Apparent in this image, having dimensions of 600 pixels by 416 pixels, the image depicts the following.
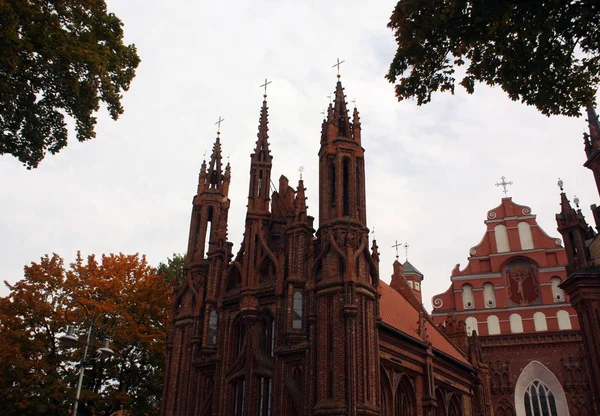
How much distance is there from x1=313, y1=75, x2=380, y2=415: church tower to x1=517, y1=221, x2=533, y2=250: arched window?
17286 mm

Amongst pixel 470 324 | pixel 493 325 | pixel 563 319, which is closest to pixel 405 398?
pixel 493 325

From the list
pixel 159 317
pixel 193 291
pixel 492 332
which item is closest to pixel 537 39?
pixel 193 291

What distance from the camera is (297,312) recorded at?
67.4ft

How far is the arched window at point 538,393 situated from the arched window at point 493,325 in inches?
104

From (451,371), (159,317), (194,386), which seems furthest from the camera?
(159,317)

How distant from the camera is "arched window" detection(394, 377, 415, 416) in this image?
23.2 metres

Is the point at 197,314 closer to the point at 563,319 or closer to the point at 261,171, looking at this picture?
the point at 261,171

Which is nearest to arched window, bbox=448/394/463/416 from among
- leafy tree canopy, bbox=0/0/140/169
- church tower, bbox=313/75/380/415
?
church tower, bbox=313/75/380/415

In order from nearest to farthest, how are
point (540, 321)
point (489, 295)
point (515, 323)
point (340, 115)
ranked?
point (340, 115), point (540, 321), point (515, 323), point (489, 295)

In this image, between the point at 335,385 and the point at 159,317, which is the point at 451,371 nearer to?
the point at 335,385

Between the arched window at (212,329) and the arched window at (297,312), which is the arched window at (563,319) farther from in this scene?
the arched window at (212,329)

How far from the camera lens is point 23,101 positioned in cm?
1263

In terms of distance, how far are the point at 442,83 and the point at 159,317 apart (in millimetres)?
22984

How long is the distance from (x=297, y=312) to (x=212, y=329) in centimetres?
480
